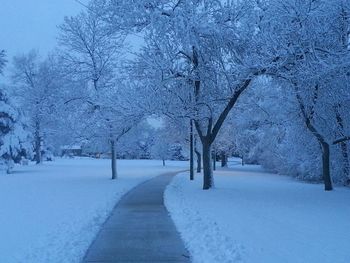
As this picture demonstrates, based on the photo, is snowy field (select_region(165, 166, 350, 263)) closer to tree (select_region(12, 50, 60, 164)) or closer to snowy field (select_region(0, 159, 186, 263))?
snowy field (select_region(0, 159, 186, 263))

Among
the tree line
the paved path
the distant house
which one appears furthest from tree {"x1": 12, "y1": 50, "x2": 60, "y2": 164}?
the paved path

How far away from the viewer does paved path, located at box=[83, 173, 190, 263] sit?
350 inches

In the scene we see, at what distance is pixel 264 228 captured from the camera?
38.1ft

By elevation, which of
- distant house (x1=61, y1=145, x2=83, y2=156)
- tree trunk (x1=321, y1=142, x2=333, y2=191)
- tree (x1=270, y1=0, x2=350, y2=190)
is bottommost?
tree trunk (x1=321, y1=142, x2=333, y2=191)

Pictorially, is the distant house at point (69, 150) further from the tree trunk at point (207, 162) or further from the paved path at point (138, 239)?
the paved path at point (138, 239)

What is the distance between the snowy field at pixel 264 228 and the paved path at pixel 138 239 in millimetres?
323

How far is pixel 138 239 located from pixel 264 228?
116 inches

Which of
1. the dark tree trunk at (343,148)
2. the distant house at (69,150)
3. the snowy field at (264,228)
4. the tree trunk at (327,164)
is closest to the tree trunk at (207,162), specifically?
the snowy field at (264,228)

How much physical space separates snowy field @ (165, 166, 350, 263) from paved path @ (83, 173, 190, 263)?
323 millimetres

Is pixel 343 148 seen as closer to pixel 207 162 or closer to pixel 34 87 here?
pixel 207 162

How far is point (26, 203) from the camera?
1814 centimetres

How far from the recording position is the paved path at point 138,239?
889cm

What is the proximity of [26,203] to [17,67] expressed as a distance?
4141 cm

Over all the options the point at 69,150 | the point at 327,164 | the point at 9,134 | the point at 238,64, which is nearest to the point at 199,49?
the point at 238,64
